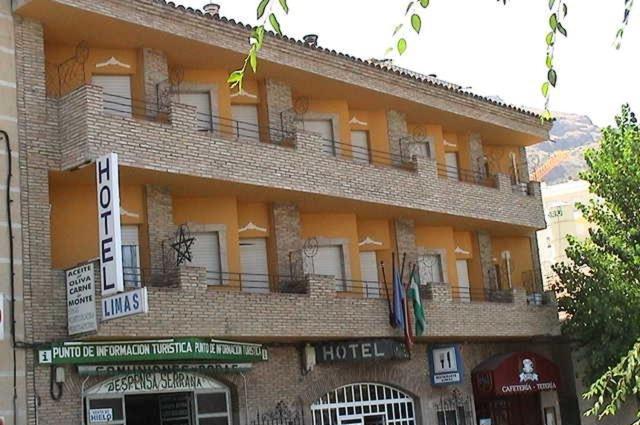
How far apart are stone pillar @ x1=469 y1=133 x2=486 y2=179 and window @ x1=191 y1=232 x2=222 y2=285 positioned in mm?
9679

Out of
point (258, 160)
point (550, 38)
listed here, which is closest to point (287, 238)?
point (258, 160)

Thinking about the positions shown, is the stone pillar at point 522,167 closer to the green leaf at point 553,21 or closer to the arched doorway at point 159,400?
the arched doorway at point 159,400

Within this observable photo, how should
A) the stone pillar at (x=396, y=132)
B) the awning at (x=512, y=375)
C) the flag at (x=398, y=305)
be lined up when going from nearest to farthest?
the flag at (x=398, y=305) → the awning at (x=512, y=375) → the stone pillar at (x=396, y=132)

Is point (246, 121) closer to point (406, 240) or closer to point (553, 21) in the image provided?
point (406, 240)

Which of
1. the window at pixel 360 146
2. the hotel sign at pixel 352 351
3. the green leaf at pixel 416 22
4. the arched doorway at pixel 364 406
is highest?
the window at pixel 360 146

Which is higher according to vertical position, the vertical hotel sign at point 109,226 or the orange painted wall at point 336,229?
the orange painted wall at point 336,229

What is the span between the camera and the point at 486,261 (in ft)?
89.2

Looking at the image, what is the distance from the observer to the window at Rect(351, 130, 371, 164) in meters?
24.3

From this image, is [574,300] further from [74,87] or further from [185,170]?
[74,87]

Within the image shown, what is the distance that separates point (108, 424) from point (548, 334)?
12825mm

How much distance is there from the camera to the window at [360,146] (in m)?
24.3

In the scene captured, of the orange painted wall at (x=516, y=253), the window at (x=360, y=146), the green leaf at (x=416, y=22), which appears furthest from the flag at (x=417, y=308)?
the green leaf at (x=416, y=22)

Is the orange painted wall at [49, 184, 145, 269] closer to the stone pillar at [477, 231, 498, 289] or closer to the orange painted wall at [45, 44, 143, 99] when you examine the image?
the orange painted wall at [45, 44, 143, 99]

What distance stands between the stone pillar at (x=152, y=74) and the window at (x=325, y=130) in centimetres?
422
